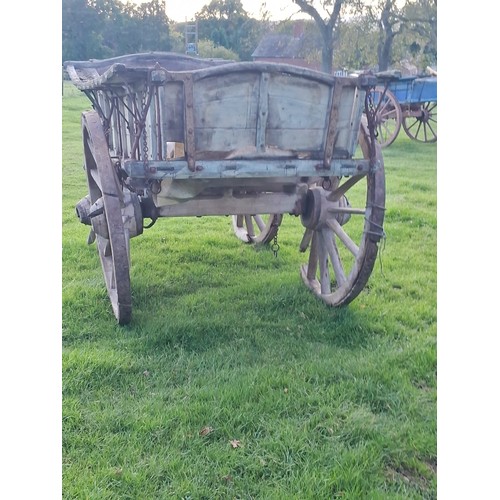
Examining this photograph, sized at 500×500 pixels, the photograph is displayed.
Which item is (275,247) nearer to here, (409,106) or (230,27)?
(230,27)

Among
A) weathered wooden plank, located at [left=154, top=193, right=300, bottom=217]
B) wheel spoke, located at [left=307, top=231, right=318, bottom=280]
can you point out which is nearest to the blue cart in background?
wheel spoke, located at [left=307, top=231, right=318, bottom=280]

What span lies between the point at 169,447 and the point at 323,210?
149cm

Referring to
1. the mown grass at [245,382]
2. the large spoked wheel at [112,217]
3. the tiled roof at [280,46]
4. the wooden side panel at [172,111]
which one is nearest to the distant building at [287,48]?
the tiled roof at [280,46]

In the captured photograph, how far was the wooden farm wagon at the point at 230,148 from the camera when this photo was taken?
221 centimetres

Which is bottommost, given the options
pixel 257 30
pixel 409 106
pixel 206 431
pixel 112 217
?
pixel 206 431

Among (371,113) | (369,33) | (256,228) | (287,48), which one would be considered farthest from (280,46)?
(256,228)

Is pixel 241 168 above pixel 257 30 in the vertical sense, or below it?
below

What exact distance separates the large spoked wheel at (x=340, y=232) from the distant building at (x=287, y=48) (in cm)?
53

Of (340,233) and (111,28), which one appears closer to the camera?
(111,28)

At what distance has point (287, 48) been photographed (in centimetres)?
304

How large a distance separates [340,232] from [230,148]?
0.94 m

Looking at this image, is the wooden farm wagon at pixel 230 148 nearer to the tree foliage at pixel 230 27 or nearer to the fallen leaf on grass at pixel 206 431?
the tree foliage at pixel 230 27

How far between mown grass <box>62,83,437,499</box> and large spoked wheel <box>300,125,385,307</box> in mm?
112

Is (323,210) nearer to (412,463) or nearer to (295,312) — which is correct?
(295,312)
